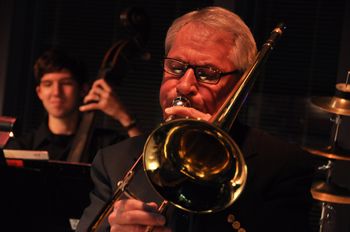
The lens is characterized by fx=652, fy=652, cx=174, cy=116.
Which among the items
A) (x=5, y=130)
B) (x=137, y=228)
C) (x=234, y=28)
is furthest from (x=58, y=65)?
(x=137, y=228)

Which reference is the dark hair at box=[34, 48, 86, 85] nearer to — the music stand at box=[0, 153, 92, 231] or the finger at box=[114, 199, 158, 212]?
the music stand at box=[0, 153, 92, 231]

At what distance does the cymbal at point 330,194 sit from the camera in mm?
2994

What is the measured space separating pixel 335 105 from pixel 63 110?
A: 193 centimetres

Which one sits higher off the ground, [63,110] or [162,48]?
[162,48]

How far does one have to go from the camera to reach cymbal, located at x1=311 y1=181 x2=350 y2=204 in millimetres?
2994

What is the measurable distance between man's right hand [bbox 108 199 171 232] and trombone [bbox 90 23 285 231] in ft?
0.22

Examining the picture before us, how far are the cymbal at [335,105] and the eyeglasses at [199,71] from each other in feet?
2.66

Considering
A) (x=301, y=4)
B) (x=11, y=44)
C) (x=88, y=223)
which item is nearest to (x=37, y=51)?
(x=11, y=44)

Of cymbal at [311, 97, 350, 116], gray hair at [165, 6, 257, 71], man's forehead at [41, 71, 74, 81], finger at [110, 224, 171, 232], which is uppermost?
gray hair at [165, 6, 257, 71]

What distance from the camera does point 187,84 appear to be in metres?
2.33

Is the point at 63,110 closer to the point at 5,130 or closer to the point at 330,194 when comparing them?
the point at 5,130

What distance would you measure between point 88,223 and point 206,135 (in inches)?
22.7

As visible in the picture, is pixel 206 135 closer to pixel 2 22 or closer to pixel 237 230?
pixel 237 230

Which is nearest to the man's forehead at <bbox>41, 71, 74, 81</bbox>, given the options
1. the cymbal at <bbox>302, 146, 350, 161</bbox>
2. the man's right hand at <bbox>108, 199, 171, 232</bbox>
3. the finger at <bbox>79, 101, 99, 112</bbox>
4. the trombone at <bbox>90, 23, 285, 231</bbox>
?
the finger at <bbox>79, 101, 99, 112</bbox>
